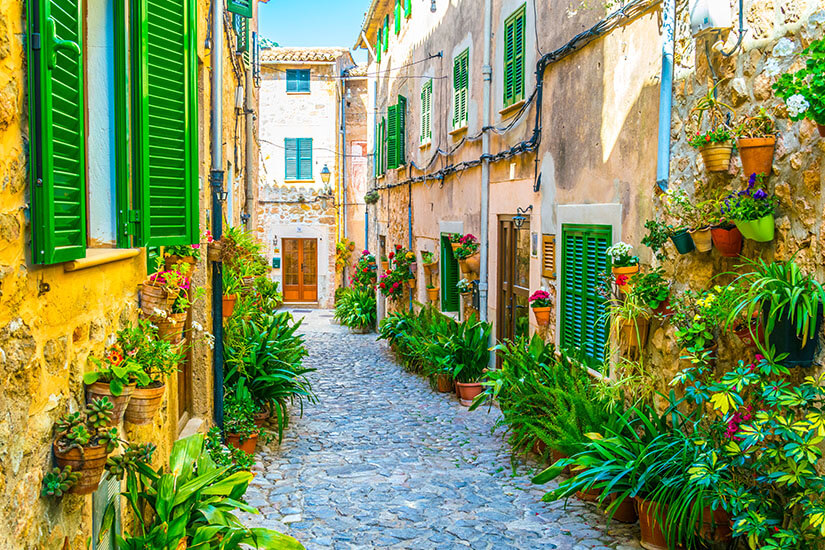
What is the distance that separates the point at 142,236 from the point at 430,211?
9322mm

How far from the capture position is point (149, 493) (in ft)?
12.9

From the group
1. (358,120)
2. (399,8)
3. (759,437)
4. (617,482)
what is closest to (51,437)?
(759,437)

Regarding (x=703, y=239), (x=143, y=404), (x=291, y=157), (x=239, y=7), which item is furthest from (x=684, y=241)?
(x=291, y=157)

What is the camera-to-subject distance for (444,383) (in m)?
10.1

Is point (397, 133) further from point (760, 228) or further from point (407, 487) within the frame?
point (760, 228)

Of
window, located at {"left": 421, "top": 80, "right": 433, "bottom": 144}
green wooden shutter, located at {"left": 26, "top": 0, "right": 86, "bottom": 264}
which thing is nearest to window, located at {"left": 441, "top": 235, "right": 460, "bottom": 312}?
window, located at {"left": 421, "top": 80, "right": 433, "bottom": 144}

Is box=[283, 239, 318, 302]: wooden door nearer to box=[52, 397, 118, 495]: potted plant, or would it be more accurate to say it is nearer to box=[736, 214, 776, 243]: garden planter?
box=[736, 214, 776, 243]: garden planter

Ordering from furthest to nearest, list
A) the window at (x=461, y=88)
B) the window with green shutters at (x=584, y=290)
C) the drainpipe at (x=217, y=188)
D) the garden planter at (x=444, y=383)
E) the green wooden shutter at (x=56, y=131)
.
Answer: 1. the window at (x=461, y=88)
2. the garden planter at (x=444, y=383)
3. the drainpipe at (x=217, y=188)
4. the window with green shutters at (x=584, y=290)
5. the green wooden shutter at (x=56, y=131)

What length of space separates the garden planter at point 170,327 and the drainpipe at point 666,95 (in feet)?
10.8

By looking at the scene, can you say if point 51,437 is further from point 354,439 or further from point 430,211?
point 430,211

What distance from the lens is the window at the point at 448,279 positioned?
12.0 meters

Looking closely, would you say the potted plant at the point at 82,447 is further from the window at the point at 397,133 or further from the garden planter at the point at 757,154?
the window at the point at 397,133

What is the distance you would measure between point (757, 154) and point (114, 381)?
11.1 ft

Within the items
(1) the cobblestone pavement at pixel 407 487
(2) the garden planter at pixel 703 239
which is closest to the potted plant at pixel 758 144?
(2) the garden planter at pixel 703 239
